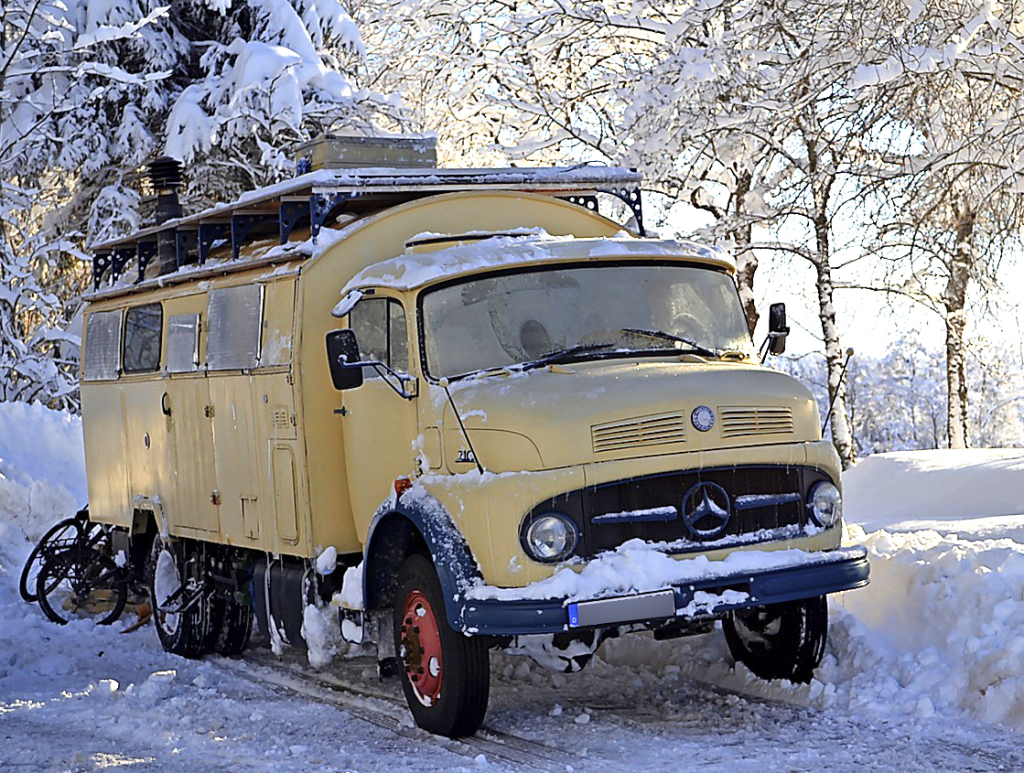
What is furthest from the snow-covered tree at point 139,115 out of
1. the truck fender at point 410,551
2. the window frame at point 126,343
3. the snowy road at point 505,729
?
the truck fender at point 410,551

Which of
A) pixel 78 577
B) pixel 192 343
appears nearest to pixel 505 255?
pixel 192 343

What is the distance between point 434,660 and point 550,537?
43.7 inches

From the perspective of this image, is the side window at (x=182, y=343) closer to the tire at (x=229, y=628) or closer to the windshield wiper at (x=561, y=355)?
the tire at (x=229, y=628)

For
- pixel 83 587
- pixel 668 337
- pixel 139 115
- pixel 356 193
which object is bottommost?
pixel 83 587

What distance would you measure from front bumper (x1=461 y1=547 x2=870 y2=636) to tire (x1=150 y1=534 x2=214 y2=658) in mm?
4522

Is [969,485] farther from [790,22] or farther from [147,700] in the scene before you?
[147,700]

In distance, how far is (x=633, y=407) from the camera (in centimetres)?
752

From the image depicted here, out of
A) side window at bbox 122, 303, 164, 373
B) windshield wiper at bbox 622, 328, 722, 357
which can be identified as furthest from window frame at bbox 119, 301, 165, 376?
windshield wiper at bbox 622, 328, 722, 357

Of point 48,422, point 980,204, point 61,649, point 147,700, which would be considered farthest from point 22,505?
point 980,204

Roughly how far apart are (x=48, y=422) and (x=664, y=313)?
1231cm

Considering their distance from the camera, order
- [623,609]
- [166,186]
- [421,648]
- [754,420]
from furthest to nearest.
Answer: [166,186] → [421,648] → [754,420] → [623,609]

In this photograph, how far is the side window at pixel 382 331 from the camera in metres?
8.59

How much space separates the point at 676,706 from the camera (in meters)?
8.41

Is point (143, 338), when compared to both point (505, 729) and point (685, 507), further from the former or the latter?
point (685, 507)
